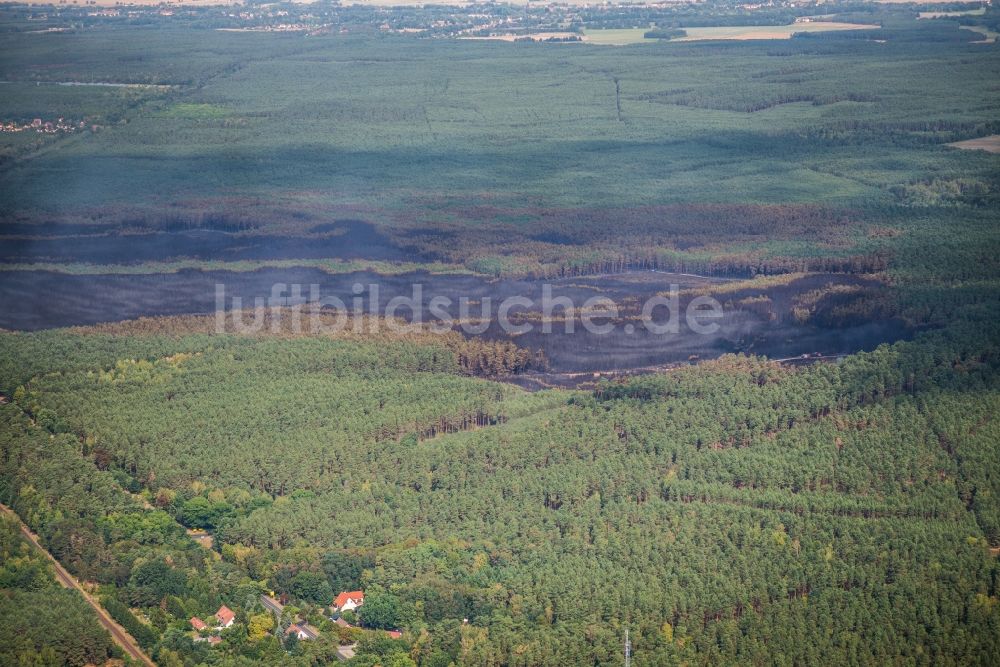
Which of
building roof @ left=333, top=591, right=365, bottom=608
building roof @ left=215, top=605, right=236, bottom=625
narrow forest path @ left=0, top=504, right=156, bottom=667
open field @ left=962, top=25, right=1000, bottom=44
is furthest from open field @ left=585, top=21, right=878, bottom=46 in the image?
building roof @ left=215, top=605, right=236, bottom=625

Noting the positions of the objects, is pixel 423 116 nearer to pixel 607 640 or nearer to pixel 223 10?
pixel 223 10

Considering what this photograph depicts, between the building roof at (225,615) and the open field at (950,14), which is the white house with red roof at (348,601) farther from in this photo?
the open field at (950,14)

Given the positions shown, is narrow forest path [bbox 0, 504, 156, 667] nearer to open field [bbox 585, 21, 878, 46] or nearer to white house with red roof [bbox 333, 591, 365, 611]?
white house with red roof [bbox 333, 591, 365, 611]

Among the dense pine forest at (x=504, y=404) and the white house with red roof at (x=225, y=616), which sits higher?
the dense pine forest at (x=504, y=404)

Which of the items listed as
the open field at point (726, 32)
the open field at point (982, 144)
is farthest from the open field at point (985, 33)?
the open field at point (982, 144)

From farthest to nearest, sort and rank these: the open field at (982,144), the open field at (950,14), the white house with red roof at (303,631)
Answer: the open field at (950,14) < the open field at (982,144) < the white house with red roof at (303,631)


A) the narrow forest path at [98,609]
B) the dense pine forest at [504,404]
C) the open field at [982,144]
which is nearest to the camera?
the narrow forest path at [98,609]

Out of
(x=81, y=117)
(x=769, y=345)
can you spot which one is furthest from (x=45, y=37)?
(x=769, y=345)

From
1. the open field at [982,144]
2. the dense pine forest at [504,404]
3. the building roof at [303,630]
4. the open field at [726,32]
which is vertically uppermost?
the open field at [726,32]

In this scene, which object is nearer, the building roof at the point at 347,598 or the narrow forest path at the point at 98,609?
the narrow forest path at the point at 98,609
